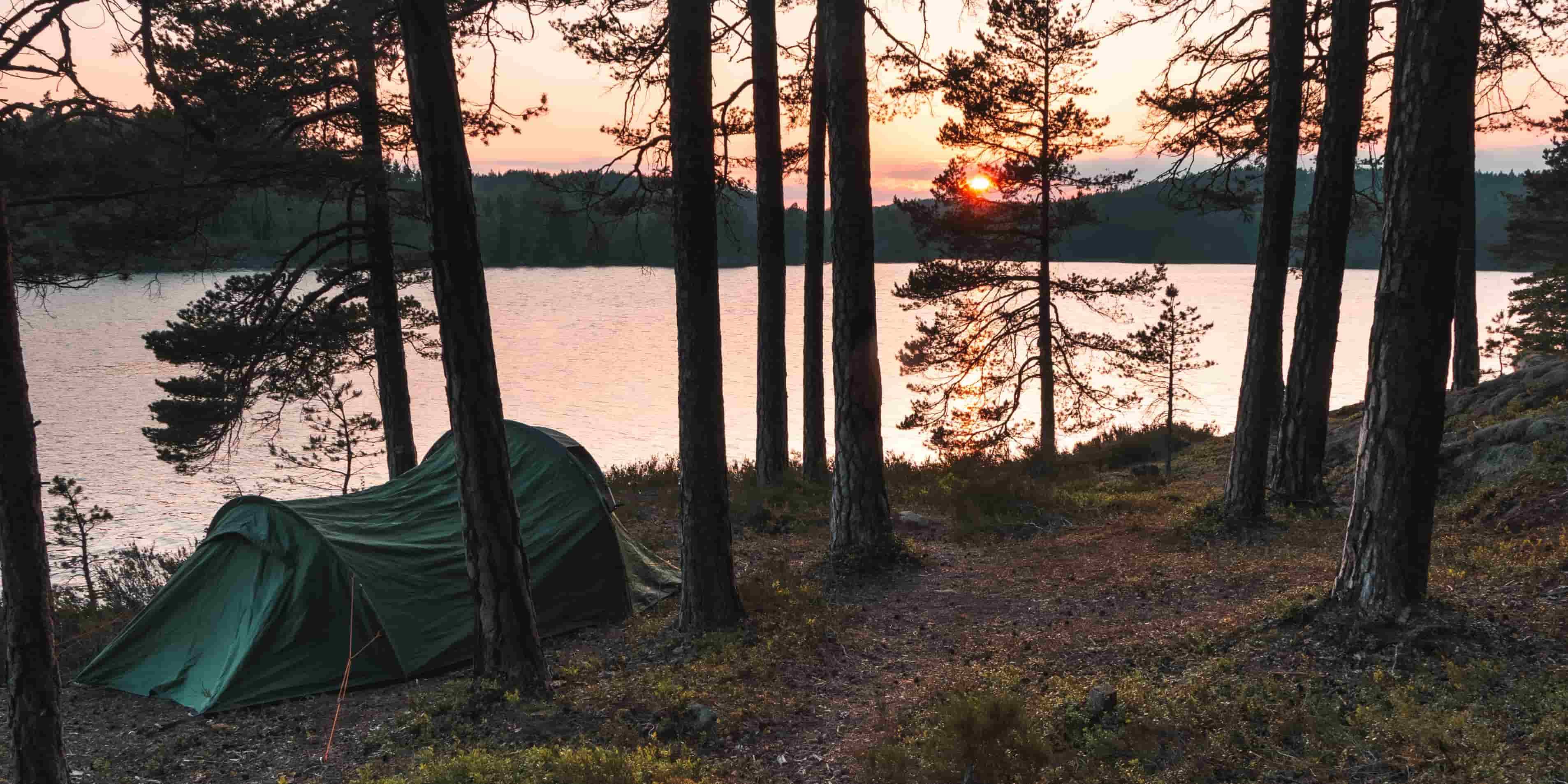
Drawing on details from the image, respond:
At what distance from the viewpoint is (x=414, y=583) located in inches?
344

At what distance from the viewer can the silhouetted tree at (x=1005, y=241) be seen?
1859cm

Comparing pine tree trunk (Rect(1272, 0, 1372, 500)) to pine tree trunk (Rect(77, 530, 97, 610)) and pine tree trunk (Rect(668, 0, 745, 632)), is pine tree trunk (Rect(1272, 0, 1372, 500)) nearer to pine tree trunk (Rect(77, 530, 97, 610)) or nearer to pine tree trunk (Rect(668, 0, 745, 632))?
pine tree trunk (Rect(668, 0, 745, 632))

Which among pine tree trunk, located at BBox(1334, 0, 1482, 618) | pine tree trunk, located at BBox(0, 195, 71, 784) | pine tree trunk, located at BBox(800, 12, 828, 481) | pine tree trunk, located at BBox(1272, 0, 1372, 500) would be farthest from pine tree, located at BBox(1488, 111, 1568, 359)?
pine tree trunk, located at BBox(0, 195, 71, 784)

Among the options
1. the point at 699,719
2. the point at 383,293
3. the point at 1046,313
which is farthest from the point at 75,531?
the point at 1046,313

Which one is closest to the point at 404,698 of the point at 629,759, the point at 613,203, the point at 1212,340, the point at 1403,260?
the point at 629,759

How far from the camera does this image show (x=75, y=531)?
688 inches

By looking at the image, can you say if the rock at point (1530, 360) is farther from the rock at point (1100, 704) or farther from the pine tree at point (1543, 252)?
the rock at point (1100, 704)

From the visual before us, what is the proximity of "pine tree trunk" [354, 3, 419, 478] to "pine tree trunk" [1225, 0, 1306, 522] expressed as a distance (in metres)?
9.73

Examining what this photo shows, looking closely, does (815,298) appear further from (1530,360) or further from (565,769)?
(1530,360)

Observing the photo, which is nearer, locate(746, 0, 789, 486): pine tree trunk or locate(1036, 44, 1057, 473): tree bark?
locate(746, 0, 789, 486): pine tree trunk

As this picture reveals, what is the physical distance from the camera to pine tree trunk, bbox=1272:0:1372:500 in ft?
32.5

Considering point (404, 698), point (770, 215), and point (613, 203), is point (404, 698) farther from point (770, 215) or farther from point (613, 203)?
point (770, 215)

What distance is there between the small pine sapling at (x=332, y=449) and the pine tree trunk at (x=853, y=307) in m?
10.1

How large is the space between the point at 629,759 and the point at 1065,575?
601 centimetres
